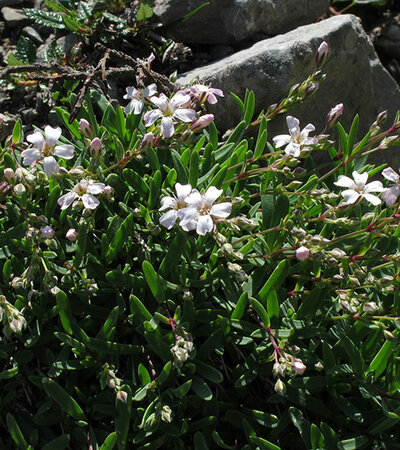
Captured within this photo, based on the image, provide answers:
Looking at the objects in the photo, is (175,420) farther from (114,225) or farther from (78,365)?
(114,225)

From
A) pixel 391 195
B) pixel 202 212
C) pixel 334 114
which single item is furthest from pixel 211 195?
pixel 334 114

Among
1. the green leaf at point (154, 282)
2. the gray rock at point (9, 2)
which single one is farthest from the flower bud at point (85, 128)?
Result: the gray rock at point (9, 2)

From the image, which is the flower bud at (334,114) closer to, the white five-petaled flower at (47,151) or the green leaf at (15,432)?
the white five-petaled flower at (47,151)

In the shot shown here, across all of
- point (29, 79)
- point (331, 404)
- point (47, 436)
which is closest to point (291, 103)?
point (331, 404)

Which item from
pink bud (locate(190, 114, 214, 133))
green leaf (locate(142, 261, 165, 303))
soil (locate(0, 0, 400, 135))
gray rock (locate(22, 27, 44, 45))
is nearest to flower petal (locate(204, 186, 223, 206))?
green leaf (locate(142, 261, 165, 303))

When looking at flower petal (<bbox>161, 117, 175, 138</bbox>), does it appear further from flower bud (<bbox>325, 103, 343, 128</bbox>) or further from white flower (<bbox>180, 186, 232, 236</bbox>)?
flower bud (<bbox>325, 103, 343, 128</bbox>)

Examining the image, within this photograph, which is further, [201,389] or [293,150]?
[293,150]

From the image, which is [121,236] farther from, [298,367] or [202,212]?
[298,367]
